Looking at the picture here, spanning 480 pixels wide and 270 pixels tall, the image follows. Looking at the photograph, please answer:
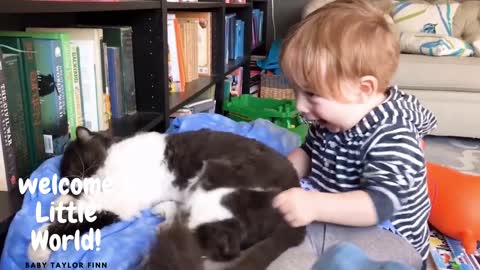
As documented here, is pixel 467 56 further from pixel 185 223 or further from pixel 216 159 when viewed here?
pixel 185 223

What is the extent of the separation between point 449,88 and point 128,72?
1883mm

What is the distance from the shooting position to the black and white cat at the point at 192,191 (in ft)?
2.33

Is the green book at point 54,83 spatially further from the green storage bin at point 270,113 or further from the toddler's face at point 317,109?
the green storage bin at point 270,113

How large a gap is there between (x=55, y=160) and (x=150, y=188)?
20 centimetres

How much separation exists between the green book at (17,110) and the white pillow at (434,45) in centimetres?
217

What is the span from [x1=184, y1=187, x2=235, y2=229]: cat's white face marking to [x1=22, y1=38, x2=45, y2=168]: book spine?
1.13 feet

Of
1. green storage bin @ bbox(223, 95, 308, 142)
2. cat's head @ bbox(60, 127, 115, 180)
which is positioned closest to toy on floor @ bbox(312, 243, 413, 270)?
cat's head @ bbox(60, 127, 115, 180)

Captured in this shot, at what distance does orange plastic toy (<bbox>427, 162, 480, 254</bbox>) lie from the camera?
131cm

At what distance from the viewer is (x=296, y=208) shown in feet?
2.49

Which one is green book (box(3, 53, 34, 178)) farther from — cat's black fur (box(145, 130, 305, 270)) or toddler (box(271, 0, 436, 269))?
toddler (box(271, 0, 436, 269))

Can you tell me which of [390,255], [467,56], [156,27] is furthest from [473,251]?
[467,56]

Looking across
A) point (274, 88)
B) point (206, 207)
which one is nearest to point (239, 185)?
point (206, 207)

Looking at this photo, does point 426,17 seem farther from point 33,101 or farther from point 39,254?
point 39,254

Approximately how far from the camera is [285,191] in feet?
2.61
